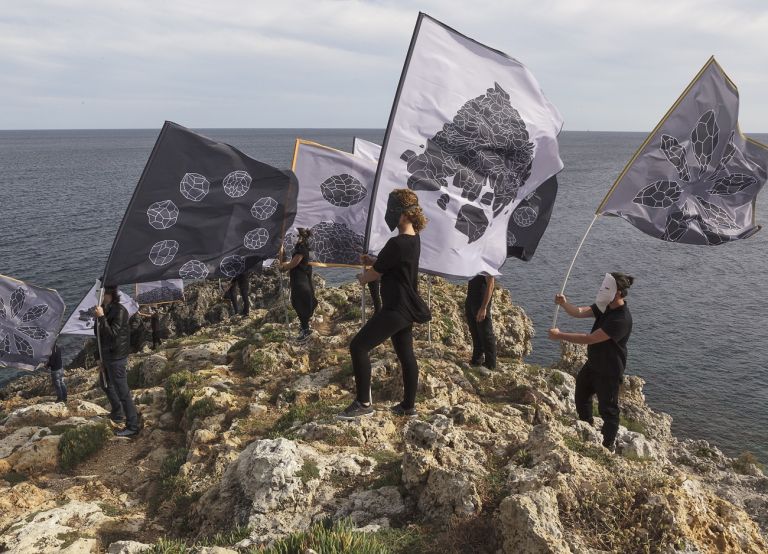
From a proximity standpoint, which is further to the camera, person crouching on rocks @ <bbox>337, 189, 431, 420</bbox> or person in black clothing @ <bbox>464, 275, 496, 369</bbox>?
person in black clothing @ <bbox>464, 275, 496, 369</bbox>

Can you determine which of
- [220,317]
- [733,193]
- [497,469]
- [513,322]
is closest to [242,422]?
[497,469]

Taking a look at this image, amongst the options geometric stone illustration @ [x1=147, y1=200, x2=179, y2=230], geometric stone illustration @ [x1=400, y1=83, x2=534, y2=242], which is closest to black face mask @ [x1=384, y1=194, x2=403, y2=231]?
geometric stone illustration @ [x1=400, y1=83, x2=534, y2=242]

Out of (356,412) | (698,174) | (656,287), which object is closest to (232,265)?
(356,412)

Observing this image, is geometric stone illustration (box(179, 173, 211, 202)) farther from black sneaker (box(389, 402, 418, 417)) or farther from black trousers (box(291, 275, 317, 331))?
black sneaker (box(389, 402, 418, 417))

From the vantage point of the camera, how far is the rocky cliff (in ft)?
17.6

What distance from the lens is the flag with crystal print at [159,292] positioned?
82.0 feet

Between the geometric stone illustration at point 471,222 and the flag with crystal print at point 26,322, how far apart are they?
36.8 feet

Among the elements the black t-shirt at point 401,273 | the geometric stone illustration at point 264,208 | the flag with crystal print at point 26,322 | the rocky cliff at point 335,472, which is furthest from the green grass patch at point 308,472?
the flag with crystal print at point 26,322

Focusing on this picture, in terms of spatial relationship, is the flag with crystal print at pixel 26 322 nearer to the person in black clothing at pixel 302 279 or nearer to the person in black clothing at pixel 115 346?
the person in black clothing at pixel 115 346

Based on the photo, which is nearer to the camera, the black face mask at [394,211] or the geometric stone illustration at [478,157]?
the black face mask at [394,211]

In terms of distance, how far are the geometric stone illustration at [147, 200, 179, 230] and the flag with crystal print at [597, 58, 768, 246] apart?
786cm

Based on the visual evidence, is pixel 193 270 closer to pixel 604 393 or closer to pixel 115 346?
pixel 115 346

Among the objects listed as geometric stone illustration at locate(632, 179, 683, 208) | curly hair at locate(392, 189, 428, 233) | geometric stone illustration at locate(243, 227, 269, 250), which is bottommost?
geometric stone illustration at locate(243, 227, 269, 250)

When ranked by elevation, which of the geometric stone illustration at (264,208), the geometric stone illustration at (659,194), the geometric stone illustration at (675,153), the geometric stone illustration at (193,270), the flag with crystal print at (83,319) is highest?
the geometric stone illustration at (675,153)
